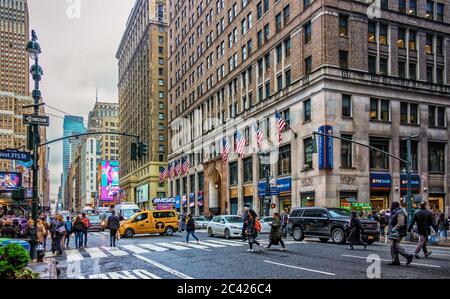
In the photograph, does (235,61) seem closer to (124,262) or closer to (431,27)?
(431,27)

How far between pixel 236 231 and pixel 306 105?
17.1 meters

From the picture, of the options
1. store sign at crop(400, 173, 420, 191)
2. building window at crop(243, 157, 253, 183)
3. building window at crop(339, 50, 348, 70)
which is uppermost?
building window at crop(339, 50, 348, 70)

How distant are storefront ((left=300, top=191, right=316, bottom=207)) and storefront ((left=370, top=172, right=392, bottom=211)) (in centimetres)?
522

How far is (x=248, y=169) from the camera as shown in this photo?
51.1m

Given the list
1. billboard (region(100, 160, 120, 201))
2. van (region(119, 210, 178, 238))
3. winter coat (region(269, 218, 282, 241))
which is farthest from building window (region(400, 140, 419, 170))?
billboard (region(100, 160, 120, 201))

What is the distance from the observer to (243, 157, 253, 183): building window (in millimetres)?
50125

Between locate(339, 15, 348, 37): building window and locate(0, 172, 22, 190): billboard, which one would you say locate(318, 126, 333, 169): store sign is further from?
locate(0, 172, 22, 190): billboard

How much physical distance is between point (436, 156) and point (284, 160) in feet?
49.0

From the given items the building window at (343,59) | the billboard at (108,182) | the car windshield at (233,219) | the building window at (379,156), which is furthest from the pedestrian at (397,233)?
the billboard at (108,182)

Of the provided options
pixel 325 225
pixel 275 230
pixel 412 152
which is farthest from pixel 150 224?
pixel 412 152

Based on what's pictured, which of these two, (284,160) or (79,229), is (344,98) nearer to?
(284,160)

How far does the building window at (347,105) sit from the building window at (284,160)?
6902 millimetres
